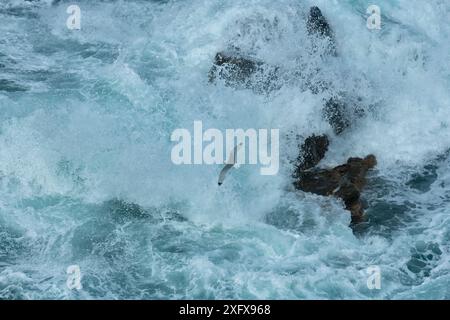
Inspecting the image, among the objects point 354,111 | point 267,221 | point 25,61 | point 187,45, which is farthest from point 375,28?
point 25,61

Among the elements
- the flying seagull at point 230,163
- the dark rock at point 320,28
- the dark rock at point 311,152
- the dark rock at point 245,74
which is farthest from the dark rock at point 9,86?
the dark rock at point 320,28

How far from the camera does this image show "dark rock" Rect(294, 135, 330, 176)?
40.0 feet

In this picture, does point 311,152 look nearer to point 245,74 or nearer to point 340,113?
point 340,113

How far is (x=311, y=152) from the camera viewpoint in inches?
490

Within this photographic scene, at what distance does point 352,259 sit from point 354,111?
166 inches

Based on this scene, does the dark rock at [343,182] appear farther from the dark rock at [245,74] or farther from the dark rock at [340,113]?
the dark rock at [245,74]

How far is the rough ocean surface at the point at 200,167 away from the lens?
10117 millimetres

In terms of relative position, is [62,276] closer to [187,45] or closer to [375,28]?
[187,45]

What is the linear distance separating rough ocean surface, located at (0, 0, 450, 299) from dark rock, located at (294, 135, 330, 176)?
0.17 metres

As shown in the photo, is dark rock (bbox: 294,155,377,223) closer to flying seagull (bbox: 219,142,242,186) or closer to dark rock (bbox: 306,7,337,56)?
flying seagull (bbox: 219,142,242,186)

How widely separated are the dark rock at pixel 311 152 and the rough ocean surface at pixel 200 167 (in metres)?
0.17

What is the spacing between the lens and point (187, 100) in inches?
529

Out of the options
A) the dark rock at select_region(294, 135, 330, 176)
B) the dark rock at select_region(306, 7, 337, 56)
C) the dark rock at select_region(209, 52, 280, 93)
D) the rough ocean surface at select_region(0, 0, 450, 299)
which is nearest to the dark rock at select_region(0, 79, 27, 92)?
the rough ocean surface at select_region(0, 0, 450, 299)

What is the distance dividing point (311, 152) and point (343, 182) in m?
0.98
